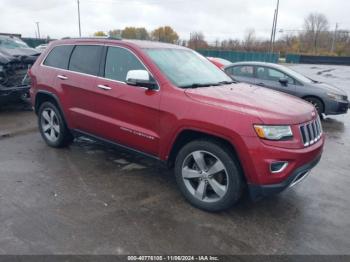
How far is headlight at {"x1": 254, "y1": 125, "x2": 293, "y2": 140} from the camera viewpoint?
10.1 feet

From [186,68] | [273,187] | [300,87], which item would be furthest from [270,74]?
[273,187]

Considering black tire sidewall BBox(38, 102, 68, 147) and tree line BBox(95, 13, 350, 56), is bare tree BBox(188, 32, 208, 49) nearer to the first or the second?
tree line BBox(95, 13, 350, 56)

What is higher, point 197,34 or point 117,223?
point 197,34

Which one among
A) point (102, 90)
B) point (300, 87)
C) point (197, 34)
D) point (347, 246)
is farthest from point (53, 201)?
point (197, 34)

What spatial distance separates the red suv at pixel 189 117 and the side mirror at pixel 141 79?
0.5 inches

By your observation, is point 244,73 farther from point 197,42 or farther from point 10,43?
point 197,42

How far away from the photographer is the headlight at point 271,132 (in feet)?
10.1

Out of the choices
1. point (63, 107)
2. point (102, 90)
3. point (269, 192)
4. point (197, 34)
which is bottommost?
point (269, 192)

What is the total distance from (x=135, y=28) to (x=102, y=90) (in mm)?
80625

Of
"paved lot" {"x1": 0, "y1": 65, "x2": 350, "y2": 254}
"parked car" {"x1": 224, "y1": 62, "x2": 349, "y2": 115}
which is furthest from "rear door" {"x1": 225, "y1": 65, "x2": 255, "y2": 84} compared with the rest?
"paved lot" {"x1": 0, "y1": 65, "x2": 350, "y2": 254}

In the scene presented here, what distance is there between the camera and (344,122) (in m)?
8.56

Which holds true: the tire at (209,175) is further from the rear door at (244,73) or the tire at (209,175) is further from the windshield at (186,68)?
the rear door at (244,73)

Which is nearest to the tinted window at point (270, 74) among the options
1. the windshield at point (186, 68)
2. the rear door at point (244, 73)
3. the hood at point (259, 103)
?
the rear door at point (244, 73)

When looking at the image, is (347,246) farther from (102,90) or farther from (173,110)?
(102,90)
